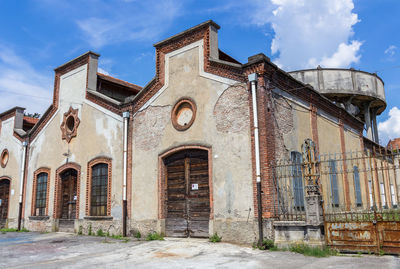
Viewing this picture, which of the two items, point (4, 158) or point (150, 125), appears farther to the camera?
point (4, 158)

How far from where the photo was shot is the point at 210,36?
11.9 metres

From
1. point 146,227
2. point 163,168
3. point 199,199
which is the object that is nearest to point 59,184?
point 146,227

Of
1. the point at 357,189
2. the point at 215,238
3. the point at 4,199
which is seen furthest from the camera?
the point at 4,199

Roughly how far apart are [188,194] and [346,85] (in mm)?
13353

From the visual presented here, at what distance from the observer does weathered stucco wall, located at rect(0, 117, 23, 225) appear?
18.3 meters

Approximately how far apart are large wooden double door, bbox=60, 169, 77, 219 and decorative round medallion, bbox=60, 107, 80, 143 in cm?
158

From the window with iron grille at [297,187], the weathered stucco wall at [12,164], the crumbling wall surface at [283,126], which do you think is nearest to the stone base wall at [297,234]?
the window with iron grille at [297,187]

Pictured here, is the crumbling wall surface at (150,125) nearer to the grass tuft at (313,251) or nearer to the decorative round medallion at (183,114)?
the decorative round medallion at (183,114)

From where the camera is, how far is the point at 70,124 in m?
16.5

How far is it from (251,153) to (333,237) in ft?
10.1

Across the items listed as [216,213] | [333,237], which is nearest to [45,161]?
[216,213]

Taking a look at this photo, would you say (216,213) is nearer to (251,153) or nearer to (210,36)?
(251,153)

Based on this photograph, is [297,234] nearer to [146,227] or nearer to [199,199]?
[199,199]

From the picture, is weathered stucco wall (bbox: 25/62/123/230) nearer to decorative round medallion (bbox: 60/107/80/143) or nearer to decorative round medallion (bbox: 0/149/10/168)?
decorative round medallion (bbox: 60/107/80/143)
